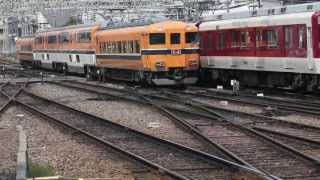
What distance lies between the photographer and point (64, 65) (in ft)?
149

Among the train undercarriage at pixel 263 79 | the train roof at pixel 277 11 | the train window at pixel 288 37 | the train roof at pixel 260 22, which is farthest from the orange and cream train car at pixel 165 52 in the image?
the train window at pixel 288 37

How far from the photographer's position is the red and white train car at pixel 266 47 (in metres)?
22.0

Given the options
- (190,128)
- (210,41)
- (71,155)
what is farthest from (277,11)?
(71,155)

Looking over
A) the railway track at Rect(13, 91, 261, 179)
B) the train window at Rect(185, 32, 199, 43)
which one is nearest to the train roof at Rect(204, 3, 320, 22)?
the train window at Rect(185, 32, 199, 43)

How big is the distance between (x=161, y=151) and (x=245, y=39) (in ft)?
48.6

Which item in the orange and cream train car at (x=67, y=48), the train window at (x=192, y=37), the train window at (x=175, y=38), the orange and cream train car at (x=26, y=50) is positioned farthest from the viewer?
the orange and cream train car at (x=26, y=50)

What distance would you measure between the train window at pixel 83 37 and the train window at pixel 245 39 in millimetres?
13155

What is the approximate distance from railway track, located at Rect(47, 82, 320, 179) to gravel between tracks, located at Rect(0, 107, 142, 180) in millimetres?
2034

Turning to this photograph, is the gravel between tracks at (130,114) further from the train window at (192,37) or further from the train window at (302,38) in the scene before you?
the train window at (302,38)

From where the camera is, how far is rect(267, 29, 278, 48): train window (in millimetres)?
24031

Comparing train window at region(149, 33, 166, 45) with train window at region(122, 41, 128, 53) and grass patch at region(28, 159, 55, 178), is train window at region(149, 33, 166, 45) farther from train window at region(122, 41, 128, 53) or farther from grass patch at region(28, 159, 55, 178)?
grass patch at region(28, 159, 55, 178)

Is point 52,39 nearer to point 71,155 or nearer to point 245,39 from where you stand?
point 245,39

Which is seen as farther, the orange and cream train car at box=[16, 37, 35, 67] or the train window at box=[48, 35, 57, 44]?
the orange and cream train car at box=[16, 37, 35, 67]

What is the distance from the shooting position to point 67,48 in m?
43.3
